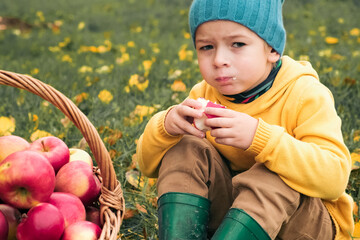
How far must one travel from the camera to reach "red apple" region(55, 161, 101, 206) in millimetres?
1506

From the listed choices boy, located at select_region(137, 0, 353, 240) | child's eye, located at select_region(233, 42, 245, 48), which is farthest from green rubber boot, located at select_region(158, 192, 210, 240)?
child's eye, located at select_region(233, 42, 245, 48)

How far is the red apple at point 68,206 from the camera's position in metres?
1.37

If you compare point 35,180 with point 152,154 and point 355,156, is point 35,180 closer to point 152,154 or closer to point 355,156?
point 152,154

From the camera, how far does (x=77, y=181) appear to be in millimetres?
1505

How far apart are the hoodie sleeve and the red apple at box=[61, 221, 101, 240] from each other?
1.73ft

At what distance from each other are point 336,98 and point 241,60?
137 centimetres

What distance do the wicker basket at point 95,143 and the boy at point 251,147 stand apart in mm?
158

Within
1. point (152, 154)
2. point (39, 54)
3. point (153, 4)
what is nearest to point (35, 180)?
point (152, 154)

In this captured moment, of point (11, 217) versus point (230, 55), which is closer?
point (11, 217)

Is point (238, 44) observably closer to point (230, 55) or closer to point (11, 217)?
point (230, 55)

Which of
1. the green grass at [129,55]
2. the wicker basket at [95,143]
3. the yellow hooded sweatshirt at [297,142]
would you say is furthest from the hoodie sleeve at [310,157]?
the green grass at [129,55]

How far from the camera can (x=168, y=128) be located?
1517 mm

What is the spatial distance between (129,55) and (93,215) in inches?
110

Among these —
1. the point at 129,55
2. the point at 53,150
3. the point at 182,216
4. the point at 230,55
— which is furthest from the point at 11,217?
the point at 129,55
